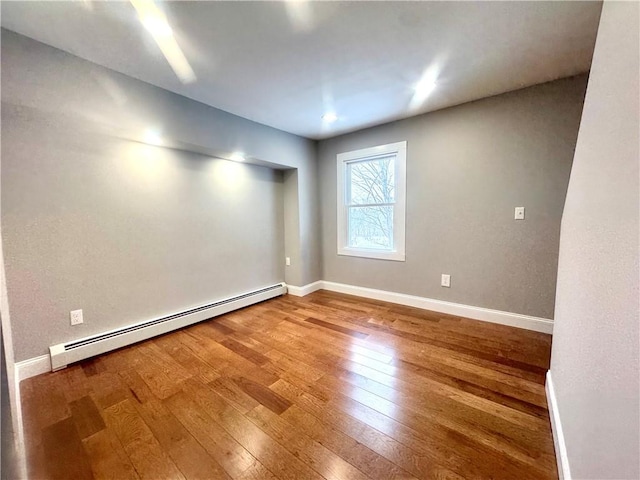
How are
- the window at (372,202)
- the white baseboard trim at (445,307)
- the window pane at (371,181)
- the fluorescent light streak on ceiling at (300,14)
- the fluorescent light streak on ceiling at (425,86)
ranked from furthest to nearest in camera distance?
the window pane at (371,181) → the window at (372,202) → the white baseboard trim at (445,307) → the fluorescent light streak on ceiling at (425,86) → the fluorescent light streak on ceiling at (300,14)

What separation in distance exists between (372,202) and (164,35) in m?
2.70

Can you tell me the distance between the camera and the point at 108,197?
86.7 inches

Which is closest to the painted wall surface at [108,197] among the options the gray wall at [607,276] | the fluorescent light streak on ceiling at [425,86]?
the fluorescent light streak on ceiling at [425,86]

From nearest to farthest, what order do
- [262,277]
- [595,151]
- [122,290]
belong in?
[595,151], [122,290], [262,277]

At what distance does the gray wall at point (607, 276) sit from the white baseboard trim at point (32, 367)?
3.10 m

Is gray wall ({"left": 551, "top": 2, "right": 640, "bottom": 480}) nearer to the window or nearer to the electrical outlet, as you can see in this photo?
the window

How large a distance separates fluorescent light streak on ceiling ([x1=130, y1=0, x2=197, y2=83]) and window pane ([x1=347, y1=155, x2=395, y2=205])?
2.26m

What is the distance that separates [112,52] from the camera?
1.81 m

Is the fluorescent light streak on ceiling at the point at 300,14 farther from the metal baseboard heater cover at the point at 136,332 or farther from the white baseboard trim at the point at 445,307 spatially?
the white baseboard trim at the point at 445,307

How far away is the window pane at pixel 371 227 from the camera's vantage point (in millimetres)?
3471

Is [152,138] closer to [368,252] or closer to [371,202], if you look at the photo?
[371,202]

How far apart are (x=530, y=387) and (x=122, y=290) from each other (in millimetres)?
3274

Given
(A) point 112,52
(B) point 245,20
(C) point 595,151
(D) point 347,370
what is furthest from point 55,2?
(D) point 347,370

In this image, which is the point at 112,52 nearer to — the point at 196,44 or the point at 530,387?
the point at 196,44
